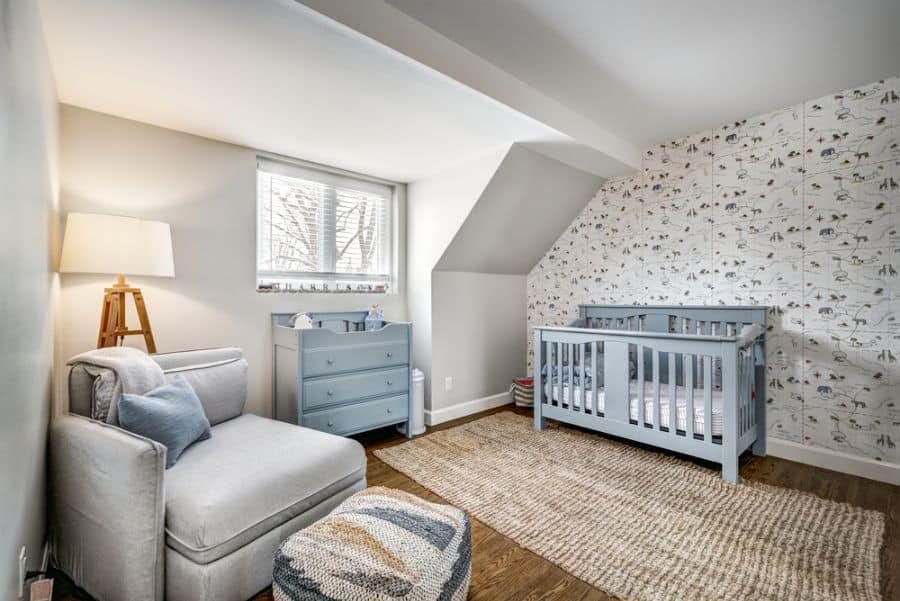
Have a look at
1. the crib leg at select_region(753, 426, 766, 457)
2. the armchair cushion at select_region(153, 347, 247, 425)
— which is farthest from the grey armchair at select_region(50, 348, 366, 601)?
the crib leg at select_region(753, 426, 766, 457)

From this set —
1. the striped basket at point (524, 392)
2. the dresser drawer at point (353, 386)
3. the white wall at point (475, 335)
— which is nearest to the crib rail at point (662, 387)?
the striped basket at point (524, 392)

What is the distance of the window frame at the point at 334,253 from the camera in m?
2.85

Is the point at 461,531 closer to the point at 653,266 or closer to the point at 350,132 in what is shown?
the point at 350,132

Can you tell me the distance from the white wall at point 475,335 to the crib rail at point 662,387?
2.09 feet

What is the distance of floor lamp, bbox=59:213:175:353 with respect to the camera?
1.79 meters

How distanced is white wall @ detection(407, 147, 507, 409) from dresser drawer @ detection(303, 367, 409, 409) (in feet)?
1.52

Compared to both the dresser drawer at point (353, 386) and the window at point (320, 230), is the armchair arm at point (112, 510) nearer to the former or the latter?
the dresser drawer at point (353, 386)

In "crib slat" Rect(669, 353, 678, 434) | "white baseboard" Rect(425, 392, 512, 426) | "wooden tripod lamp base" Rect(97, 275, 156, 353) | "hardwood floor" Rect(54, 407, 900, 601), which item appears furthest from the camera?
"white baseboard" Rect(425, 392, 512, 426)

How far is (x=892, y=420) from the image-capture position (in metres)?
2.31

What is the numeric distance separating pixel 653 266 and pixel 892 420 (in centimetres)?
160

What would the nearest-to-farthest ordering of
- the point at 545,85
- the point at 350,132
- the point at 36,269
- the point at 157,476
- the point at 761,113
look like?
the point at 157,476
the point at 36,269
the point at 545,85
the point at 350,132
the point at 761,113

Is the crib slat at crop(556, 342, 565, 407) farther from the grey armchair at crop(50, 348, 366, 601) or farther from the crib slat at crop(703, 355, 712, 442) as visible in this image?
the grey armchair at crop(50, 348, 366, 601)

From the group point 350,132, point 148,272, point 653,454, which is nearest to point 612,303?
point 653,454

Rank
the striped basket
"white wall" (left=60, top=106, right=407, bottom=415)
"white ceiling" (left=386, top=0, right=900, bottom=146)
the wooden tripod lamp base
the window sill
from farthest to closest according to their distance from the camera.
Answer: the striped basket → the window sill → "white wall" (left=60, top=106, right=407, bottom=415) → the wooden tripod lamp base → "white ceiling" (left=386, top=0, right=900, bottom=146)
